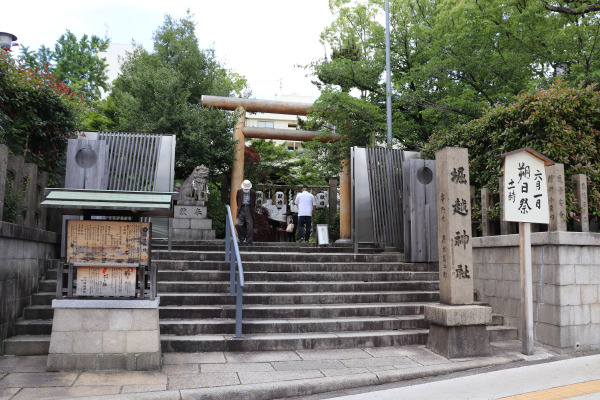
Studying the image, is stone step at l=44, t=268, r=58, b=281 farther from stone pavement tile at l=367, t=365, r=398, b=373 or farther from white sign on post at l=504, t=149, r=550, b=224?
white sign on post at l=504, t=149, r=550, b=224

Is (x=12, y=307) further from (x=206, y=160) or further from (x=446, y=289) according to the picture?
(x=206, y=160)

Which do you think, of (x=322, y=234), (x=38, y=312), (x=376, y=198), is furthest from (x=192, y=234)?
(x=38, y=312)

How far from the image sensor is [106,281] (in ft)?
18.9

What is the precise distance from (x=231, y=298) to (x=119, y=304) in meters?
2.35

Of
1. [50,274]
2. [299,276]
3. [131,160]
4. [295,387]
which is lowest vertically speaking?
[295,387]

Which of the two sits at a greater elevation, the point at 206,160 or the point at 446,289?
the point at 206,160

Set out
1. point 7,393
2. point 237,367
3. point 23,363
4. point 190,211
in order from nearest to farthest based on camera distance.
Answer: point 7,393
point 23,363
point 237,367
point 190,211

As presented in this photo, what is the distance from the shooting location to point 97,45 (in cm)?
3456

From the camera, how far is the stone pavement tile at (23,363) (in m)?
5.47

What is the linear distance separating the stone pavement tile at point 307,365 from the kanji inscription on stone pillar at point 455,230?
79.3 inches

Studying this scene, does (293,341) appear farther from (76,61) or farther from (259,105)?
(76,61)

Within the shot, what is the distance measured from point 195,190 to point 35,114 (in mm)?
5249

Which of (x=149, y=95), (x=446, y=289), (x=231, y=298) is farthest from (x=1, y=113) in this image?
(x=149, y=95)

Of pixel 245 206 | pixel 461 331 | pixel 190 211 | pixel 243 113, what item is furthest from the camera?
pixel 243 113
